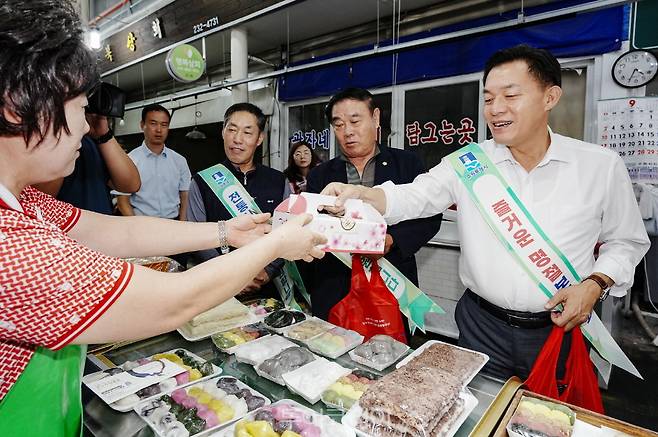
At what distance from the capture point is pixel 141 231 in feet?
5.03

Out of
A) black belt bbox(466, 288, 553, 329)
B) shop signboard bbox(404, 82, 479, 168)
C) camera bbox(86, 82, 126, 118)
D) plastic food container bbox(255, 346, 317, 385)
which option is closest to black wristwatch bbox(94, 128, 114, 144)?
camera bbox(86, 82, 126, 118)

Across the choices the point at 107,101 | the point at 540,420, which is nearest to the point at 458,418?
the point at 540,420

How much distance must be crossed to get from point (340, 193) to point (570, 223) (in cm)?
98

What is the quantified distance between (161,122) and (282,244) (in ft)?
12.4

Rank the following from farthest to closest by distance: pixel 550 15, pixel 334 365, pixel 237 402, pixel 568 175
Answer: pixel 550 15, pixel 568 175, pixel 334 365, pixel 237 402

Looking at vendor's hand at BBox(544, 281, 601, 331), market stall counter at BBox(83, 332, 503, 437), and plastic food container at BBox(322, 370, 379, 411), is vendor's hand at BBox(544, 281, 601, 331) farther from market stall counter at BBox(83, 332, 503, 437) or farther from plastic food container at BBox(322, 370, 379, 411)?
plastic food container at BBox(322, 370, 379, 411)

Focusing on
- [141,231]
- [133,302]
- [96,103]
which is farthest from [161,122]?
[133,302]

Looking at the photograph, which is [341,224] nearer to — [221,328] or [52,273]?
[221,328]

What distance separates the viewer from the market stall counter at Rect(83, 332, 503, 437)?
1110 millimetres

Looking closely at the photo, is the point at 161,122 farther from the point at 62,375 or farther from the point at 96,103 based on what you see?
the point at 62,375

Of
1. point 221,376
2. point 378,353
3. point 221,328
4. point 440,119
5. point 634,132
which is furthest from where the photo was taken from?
point 440,119

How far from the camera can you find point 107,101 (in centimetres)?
185

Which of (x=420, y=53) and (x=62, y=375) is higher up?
(x=420, y=53)

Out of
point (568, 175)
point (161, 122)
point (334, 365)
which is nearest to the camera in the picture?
point (334, 365)
